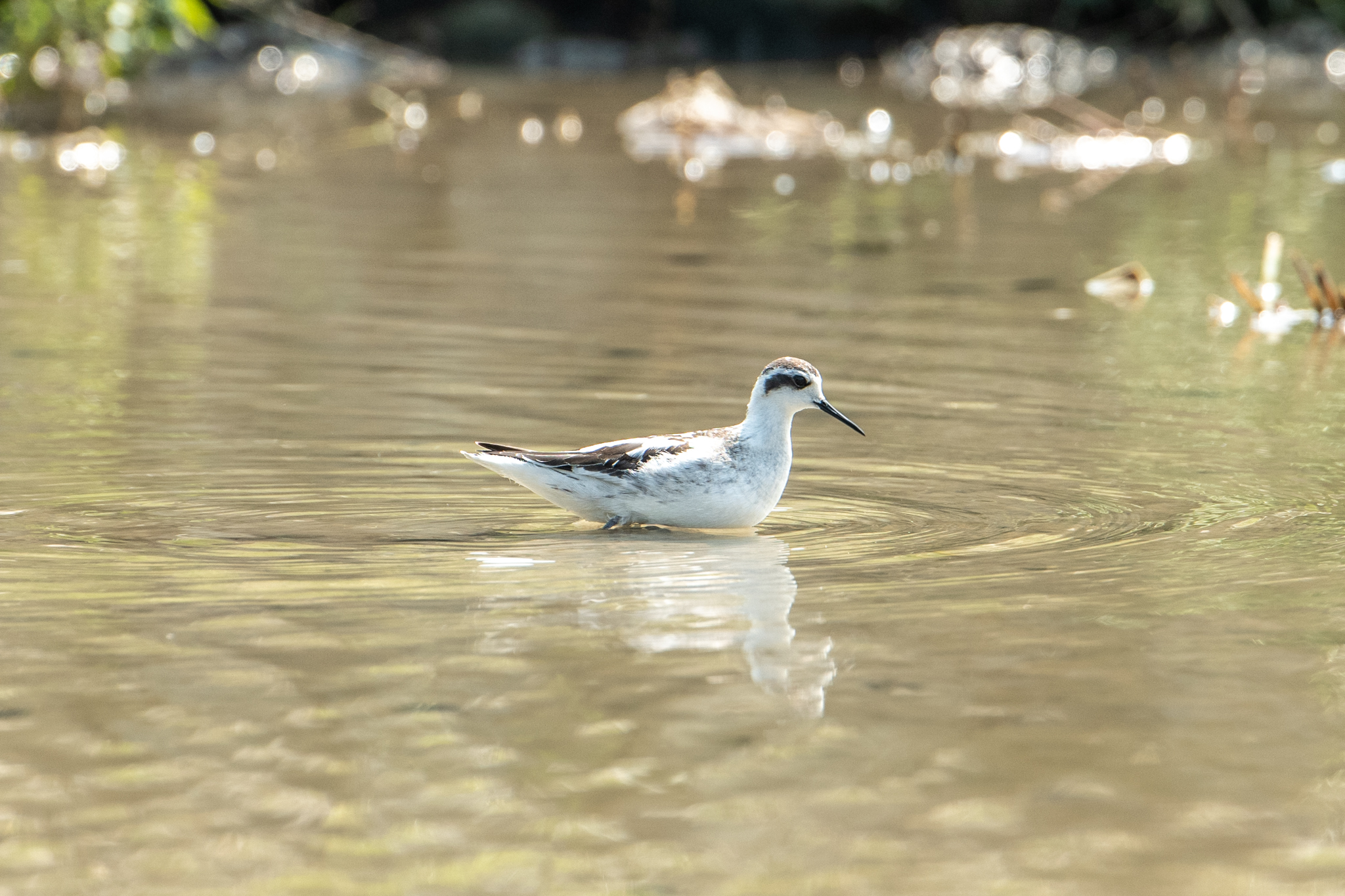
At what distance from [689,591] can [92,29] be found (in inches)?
753

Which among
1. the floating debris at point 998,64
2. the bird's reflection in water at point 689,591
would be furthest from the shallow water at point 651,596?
the floating debris at point 998,64

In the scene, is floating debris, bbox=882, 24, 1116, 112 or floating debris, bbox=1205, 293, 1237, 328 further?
floating debris, bbox=882, 24, 1116, 112

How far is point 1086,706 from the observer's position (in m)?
4.94

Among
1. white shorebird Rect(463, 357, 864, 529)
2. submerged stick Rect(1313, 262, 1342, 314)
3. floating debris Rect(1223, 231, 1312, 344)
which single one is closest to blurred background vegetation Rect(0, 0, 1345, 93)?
floating debris Rect(1223, 231, 1312, 344)

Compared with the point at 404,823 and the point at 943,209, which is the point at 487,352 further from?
the point at 943,209

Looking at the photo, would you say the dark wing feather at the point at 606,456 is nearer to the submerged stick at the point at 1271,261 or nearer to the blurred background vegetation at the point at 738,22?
the submerged stick at the point at 1271,261

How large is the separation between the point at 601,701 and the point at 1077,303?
30.2 ft

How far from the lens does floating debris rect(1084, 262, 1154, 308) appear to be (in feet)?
44.8

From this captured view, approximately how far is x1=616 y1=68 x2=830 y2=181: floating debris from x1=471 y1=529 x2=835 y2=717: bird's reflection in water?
16634mm

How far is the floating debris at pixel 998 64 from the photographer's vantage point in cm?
3566

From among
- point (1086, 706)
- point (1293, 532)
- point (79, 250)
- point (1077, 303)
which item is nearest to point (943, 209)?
point (1077, 303)

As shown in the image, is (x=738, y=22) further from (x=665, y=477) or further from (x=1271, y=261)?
(x=665, y=477)

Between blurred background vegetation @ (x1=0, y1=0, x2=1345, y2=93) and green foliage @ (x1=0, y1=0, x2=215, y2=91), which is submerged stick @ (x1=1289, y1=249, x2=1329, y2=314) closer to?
green foliage @ (x1=0, y1=0, x2=215, y2=91)

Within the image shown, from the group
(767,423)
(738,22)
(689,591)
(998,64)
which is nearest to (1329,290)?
(767,423)
